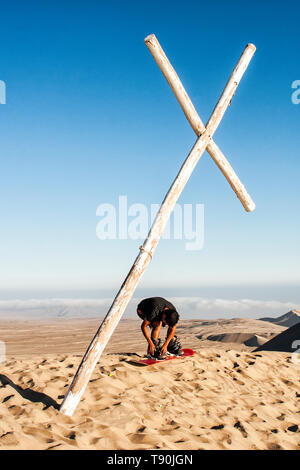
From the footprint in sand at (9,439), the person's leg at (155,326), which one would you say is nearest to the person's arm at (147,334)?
the person's leg at (155,326)

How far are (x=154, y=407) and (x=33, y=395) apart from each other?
1.66m

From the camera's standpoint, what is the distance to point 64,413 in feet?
15.3

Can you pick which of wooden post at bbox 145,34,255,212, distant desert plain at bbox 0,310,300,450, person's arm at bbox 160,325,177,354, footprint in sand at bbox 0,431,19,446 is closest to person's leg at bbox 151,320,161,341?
person's arm at bbox 160,325,177,354

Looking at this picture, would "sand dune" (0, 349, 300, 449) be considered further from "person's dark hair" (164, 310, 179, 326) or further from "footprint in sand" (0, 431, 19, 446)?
"person's dark hair" (164, 310, 179, 326)

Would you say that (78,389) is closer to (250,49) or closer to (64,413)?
(64,413)

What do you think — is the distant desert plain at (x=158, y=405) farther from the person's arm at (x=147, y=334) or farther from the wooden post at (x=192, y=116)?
the wooden post at (x=192, y=116)

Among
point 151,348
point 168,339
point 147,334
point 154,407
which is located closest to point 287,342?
point 168,339

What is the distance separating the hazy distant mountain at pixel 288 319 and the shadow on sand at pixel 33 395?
24.1 metres

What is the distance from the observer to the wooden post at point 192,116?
17.3 feet

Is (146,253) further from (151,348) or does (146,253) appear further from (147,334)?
(151,348)

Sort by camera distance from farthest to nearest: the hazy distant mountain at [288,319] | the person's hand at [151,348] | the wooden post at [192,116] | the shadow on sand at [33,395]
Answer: the hazy distant mountain at [288,319], the person's hand at [151,348], the wooden post at [192,116], the shadow on sand at [33,395]

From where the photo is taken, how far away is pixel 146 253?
16.6ft

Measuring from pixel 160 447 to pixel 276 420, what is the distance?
97.7 inches
